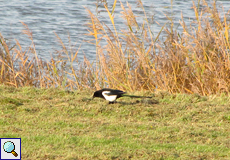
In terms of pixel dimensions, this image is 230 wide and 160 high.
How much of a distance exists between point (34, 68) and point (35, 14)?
7.49m

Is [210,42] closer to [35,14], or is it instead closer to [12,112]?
[12,112]

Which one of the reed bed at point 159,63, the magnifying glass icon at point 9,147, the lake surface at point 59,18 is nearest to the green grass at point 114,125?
the magnifying glass icon at point 9,147

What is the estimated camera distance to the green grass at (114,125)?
429cm

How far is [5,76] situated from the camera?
798 centimetres

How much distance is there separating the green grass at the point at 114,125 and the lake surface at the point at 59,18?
4.68 m

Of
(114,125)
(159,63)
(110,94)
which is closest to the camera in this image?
(114,125)

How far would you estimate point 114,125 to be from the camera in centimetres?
521

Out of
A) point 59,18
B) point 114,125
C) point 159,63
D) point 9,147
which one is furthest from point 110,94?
point 59,18

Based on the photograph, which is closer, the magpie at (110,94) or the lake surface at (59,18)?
the magpie at (110,94)

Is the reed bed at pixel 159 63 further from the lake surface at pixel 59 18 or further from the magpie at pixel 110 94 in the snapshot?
the lake surface at pixel 59 18

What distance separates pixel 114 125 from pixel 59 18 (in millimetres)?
10064

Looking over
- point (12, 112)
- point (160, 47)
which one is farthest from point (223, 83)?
point (12, 112)

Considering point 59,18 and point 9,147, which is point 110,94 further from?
point 59,18

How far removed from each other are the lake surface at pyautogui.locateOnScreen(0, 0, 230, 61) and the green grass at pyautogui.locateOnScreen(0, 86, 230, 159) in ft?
15.3
